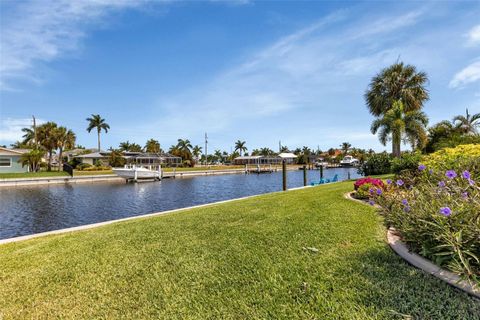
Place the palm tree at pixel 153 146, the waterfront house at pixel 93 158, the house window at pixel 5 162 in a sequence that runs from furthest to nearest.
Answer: the palm tree at pixel 153 146
the waterfront house at pixel 93 158
the house window at pixel 5 162

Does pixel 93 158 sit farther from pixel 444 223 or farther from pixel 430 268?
pixel 444 223

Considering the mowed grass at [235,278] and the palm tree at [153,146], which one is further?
the palm tree at [153,146]

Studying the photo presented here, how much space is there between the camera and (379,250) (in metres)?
3.68

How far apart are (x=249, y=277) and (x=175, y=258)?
Result: 4.62 feet

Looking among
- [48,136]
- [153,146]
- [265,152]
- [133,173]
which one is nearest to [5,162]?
[48,136]

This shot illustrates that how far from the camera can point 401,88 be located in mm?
24359

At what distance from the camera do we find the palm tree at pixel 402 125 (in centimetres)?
1872

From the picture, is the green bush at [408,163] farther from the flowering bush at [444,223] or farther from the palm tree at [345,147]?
the palm tree at [345,147]

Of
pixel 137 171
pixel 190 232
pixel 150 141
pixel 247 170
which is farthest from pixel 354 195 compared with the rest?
pixel 150 141

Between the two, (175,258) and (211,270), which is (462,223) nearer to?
(211,270)

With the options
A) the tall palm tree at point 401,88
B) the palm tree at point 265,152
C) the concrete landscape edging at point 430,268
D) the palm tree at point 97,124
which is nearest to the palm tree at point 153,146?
the palm tree at point 97,124

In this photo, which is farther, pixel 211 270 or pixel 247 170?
pixel 247 170

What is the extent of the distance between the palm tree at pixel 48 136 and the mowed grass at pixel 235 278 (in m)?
44.4

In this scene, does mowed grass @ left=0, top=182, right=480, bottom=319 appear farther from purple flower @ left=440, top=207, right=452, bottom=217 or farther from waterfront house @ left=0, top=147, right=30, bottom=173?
waterfront house @ left=0, top=147, right=30, bottom=173
